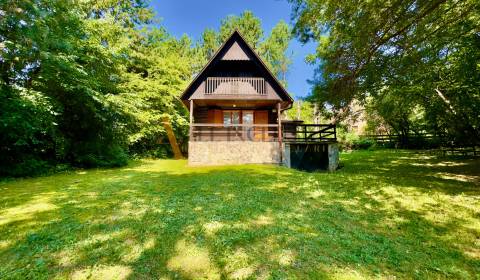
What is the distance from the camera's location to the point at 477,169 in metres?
10.4

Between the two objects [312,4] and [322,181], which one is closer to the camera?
[312,4]

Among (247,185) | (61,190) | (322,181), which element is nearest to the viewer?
(61,190)

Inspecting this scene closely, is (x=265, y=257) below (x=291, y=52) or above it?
below

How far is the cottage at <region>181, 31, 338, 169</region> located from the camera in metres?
13.1

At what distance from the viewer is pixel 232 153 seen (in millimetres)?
13117

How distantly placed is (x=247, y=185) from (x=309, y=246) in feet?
13.9

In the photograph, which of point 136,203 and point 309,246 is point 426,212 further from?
point 136,203

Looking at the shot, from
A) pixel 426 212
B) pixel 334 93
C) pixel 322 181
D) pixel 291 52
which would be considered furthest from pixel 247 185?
pixel 291 52

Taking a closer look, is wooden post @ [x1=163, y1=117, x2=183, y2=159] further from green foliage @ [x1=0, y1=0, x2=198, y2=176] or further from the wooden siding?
the wooden siding

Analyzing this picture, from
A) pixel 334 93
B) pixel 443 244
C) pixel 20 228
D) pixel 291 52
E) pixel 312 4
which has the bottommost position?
pixel 443 244

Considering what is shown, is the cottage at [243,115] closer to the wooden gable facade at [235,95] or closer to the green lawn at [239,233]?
the wooden gable facade at [235,95]

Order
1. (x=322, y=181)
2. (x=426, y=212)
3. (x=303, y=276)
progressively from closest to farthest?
(x=303, y=276) < (x=426, y=212) < (x=322, y=181)

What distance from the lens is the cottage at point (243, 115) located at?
1310cm

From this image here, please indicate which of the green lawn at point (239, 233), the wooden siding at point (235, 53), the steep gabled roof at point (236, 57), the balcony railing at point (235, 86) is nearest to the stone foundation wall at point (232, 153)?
the balcony railing at point (235, 86)
